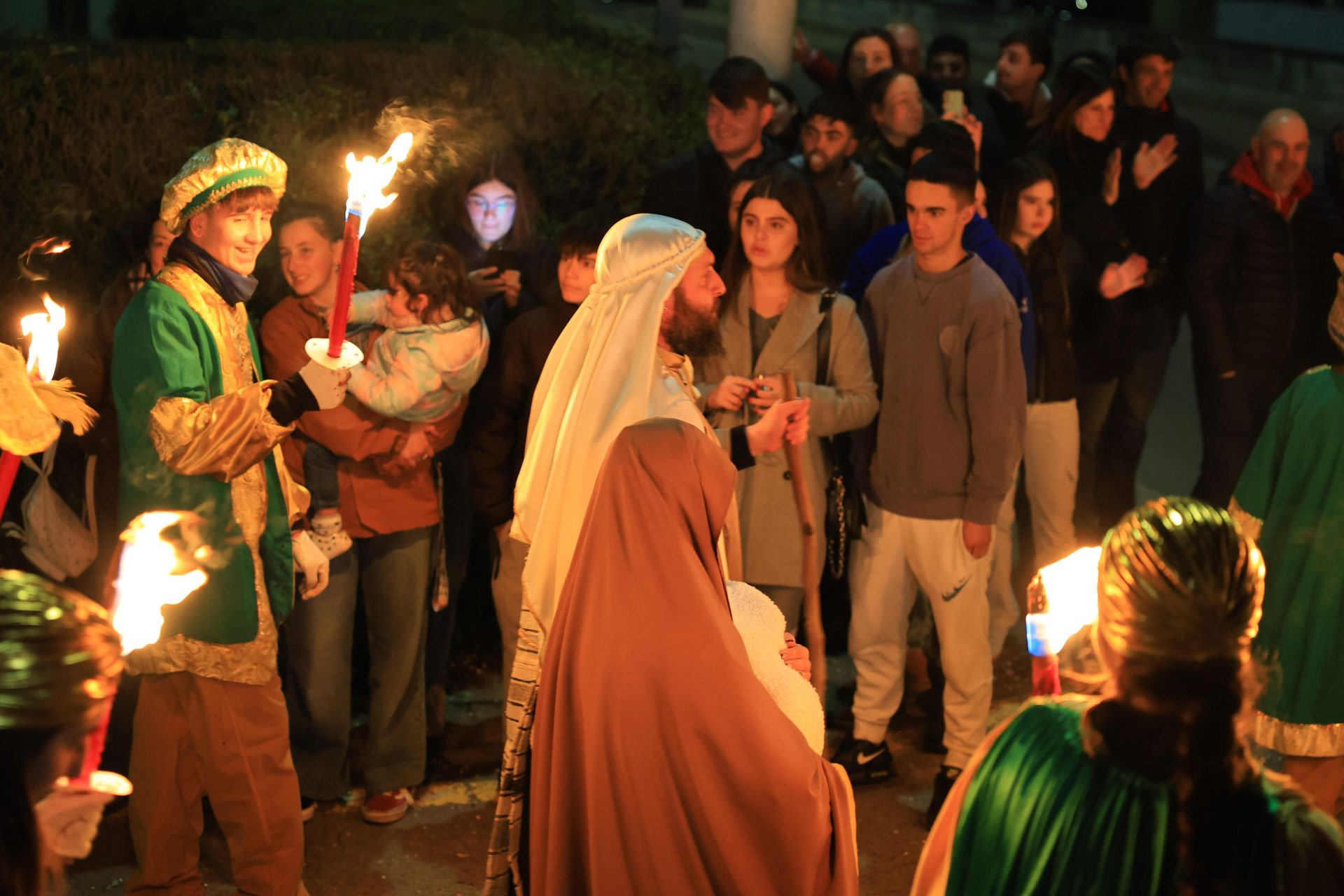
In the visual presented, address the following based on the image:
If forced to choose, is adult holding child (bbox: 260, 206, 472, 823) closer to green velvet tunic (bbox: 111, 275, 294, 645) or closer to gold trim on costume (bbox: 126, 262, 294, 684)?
gold trim on costume (bbox: 126, 262, 294, 684)

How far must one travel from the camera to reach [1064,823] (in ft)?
8.77

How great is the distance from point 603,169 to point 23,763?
591 centimetres

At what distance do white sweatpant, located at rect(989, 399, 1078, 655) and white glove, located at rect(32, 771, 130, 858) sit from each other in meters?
5.01

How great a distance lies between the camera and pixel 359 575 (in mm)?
5762

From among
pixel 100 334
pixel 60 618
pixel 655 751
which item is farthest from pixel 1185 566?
pixel 100 334

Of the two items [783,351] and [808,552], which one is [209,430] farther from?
[783,351]

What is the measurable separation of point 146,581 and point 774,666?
164 cm

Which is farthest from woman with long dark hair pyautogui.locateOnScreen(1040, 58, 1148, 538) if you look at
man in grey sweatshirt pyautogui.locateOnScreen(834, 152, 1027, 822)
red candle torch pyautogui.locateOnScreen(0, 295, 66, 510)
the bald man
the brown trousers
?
red candle torch pyautogui.locateOnScreen(0, 295, 66, 510)

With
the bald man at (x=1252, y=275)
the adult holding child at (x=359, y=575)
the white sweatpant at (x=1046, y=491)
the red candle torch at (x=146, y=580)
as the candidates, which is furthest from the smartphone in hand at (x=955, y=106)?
the red candle torch at (x=146, y=580)

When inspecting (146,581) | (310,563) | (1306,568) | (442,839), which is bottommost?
(442,839)

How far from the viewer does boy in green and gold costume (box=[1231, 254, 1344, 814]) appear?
15.7 ft

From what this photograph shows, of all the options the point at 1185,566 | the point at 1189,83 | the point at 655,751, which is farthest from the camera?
the point at 1189,83

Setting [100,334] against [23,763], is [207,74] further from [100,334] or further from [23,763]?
[23,763]

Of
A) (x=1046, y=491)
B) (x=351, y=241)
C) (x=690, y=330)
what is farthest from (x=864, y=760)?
(x=351, y=241)
